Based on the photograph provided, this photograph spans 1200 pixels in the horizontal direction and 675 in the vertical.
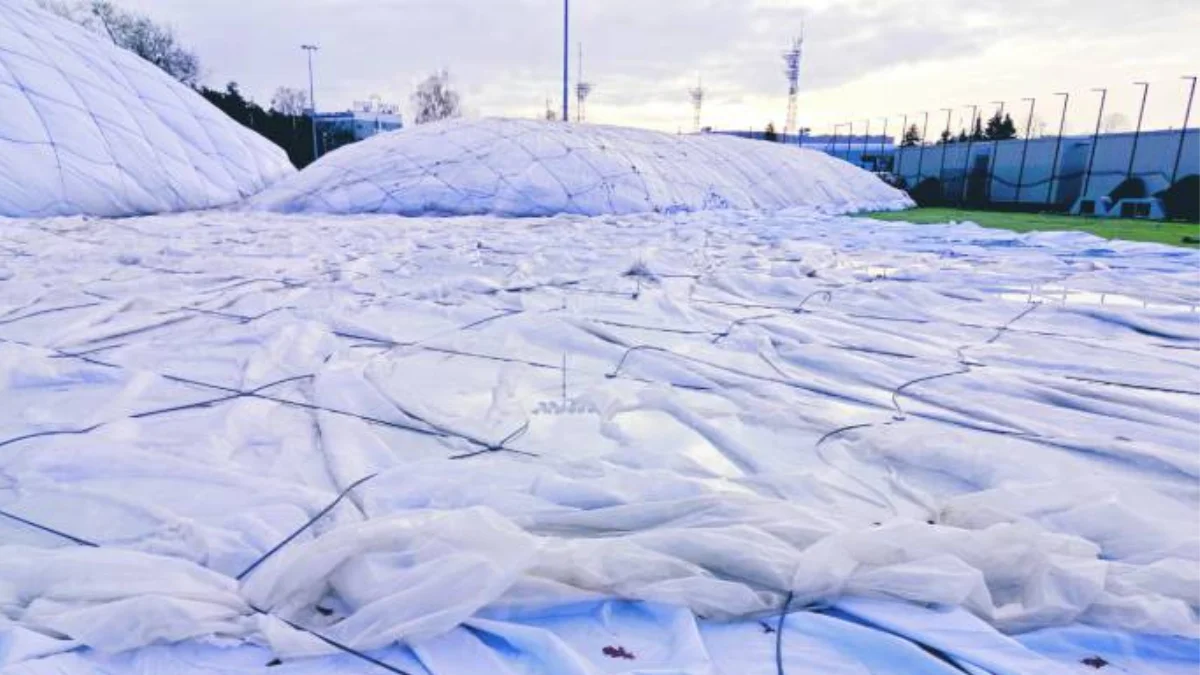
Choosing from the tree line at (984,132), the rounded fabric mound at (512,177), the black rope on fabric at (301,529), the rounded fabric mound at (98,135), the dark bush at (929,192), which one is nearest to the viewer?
the black rope on fabric at (301,529)

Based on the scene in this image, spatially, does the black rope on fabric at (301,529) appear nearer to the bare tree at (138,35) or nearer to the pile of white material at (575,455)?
the pile of white material at (575,455)

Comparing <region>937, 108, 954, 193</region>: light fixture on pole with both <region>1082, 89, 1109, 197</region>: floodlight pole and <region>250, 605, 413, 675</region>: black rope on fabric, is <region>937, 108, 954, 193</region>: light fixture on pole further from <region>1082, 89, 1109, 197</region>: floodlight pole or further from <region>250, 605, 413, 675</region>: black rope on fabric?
<region>250, 605, 413, 675</region>: black rope on fabric

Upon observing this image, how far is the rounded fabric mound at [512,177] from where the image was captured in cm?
711

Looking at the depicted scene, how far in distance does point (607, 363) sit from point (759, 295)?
4.27ft

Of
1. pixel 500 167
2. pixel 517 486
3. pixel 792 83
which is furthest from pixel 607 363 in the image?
pixel 792 83

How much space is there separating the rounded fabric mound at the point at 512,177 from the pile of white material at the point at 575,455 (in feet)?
13.8

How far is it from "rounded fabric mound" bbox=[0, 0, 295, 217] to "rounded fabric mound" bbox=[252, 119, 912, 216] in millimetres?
891

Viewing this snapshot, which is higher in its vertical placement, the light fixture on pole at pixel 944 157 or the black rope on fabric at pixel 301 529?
the light fixture on pole at pixel 944 157

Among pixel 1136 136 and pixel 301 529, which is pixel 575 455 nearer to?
pixel 301 529

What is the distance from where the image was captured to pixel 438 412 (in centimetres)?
150

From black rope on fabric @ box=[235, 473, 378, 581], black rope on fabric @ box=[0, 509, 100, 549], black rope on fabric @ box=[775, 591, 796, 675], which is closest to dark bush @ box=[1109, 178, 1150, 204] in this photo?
black rope on fabric @ box=[775, 591, 796, 675]

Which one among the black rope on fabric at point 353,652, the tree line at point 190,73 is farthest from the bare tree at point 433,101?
the black rope on fabric at point 353,652

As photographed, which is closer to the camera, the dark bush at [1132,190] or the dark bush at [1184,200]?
the dark bush at [1184,200]

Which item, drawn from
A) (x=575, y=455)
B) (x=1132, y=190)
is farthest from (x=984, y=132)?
(x=575, y=455)
